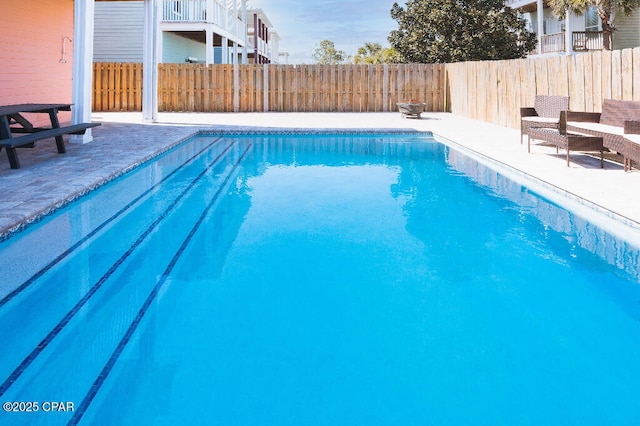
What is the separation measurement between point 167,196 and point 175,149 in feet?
12.8

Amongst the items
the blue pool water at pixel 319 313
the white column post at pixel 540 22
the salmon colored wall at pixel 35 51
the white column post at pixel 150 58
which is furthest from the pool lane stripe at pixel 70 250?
the white column post at pixel 540 22

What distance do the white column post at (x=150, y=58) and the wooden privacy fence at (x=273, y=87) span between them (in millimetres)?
4024

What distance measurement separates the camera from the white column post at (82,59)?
9045mm

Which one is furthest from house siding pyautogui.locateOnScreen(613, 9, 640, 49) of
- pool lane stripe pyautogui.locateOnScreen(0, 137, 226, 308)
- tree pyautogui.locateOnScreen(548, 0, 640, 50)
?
pool lane stripe pyautogui.locateOnScreen(0, 137, 226, 308)

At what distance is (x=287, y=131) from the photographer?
12344 mm

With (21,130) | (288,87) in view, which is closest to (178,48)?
(288,87)

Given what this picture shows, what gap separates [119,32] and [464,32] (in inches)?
509

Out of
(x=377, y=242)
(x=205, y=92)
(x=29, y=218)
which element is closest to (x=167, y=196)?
(x=29, y=218)

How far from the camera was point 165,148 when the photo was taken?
31.0 ft

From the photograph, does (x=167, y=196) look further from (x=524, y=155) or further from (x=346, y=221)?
(x=524, y=155)

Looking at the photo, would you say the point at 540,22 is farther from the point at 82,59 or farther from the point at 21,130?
the point at 21,130

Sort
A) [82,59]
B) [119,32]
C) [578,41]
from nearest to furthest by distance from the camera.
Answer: [82,59], [119,32], [578,41]

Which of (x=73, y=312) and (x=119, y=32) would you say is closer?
(x=73, y=312)

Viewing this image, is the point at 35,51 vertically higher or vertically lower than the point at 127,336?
lower
